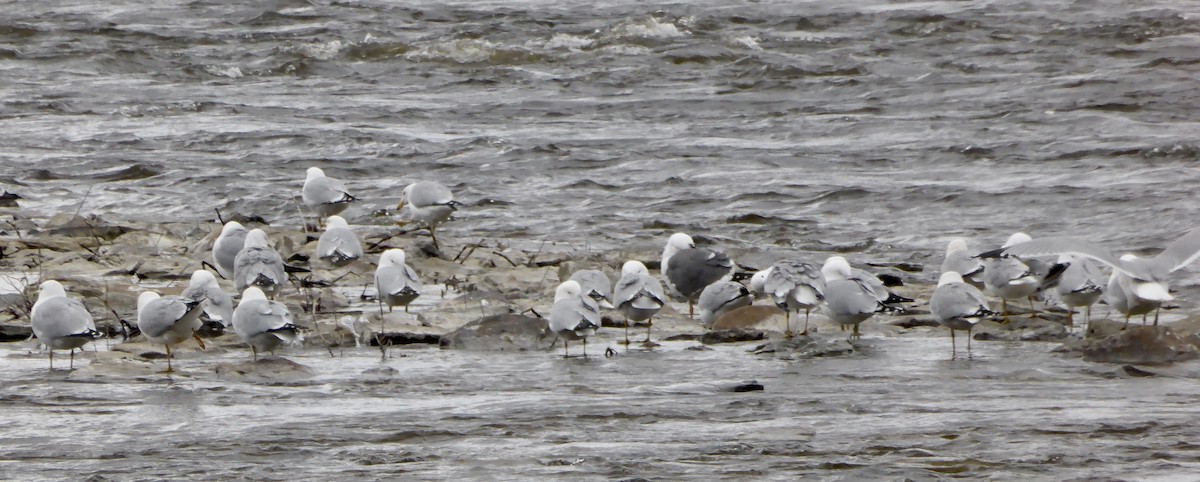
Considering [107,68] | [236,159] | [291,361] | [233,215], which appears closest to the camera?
[291,361]

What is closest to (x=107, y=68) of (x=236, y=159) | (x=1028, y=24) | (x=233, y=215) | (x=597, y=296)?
(x=236, y=159)

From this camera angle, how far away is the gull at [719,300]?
8.02 meters

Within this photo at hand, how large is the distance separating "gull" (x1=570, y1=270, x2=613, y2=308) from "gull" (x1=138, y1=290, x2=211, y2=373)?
78.4 inches

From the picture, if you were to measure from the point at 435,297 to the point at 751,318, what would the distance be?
5.72ft

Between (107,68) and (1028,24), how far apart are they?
1275 centimetres

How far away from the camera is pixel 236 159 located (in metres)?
15.2

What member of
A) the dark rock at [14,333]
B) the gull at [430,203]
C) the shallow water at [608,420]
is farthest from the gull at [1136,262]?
the dark rock at [14,333]

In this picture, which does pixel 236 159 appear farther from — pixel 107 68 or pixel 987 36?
pixel 987 36

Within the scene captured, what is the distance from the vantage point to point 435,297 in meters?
8.77

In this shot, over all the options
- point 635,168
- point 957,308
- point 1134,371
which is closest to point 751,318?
point 957,308

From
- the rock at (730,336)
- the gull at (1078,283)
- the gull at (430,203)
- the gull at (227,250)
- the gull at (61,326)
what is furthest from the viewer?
the gull at (430,203)

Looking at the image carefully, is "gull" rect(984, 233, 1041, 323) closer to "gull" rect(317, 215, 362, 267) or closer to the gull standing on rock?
the gull standing on rock

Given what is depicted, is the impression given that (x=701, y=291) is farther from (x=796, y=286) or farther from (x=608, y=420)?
(x=608, y=420)

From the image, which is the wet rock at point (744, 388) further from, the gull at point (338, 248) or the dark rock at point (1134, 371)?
the gull at point (338, 248)
